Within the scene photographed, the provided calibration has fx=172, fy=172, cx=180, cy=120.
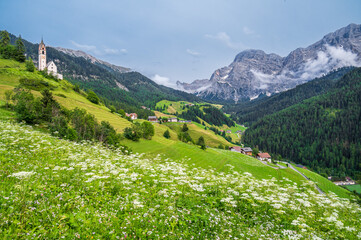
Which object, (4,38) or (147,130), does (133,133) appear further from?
(4,38)

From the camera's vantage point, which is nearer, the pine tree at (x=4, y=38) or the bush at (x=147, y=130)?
the bush at (x=147, y=130)

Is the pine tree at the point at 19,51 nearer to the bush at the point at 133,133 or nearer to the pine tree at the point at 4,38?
the pine tree at the point at 4,38

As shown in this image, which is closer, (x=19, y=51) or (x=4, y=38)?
(x=19, y=51)

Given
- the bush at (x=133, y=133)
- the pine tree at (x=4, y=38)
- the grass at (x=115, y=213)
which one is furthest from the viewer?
the pine tree at (x=4, y=38)

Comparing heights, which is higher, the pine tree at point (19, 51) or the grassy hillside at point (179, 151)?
the pine tree at point (19, 51)

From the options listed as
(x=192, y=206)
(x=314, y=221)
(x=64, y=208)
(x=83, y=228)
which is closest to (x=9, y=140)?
(x=64, y=208)

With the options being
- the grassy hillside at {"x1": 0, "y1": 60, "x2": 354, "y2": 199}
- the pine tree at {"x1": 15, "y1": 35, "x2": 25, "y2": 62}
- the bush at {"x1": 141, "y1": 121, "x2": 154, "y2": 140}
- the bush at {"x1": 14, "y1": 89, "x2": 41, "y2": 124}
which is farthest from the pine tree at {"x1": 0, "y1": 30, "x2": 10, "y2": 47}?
the bush at {"x1": 14, "y1": 89, "x2": 41, "y2": 124}

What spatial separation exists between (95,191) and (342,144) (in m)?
246

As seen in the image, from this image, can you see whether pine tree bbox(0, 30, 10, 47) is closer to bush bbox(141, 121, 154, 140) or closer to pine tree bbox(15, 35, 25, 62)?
pine tree bbox(15, 35, 25, 62)

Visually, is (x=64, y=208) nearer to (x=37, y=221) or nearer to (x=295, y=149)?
(x=37, y=221)

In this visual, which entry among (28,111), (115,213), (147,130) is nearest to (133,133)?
(147,130)

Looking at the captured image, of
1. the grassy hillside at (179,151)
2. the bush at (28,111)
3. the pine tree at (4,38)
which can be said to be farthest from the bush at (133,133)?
the pine tree at (4,38)

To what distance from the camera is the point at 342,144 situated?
592 feet

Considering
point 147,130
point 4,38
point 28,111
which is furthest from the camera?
point 4,38
